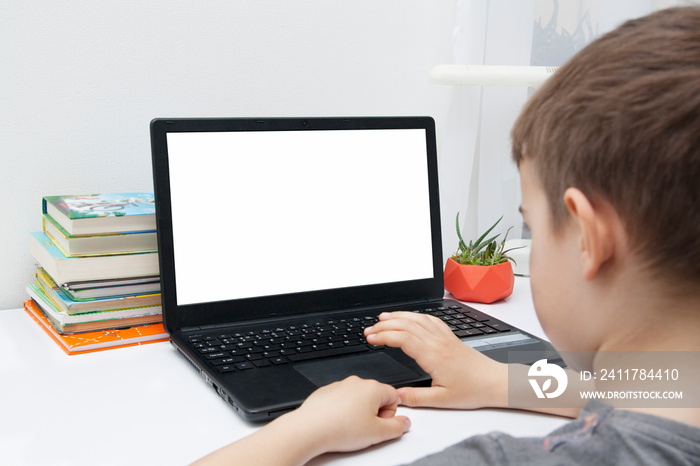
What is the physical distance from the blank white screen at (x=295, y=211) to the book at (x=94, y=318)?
74 millimetres

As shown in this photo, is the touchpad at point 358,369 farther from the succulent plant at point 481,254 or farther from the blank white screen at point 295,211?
the succulent plant at point 481,254

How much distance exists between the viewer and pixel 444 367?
0.66 m

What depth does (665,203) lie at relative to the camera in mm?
434

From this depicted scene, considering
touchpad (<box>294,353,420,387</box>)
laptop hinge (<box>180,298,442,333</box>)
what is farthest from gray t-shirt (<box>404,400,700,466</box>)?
laptop hinge (<box>180,298,442,333</box>)

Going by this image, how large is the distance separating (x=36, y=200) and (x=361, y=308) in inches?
19.6

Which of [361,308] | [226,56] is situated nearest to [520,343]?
[361,308]

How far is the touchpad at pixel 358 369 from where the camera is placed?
0.68m

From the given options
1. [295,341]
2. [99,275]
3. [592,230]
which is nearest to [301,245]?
[295,341]

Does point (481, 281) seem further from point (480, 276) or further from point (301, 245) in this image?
point (301, 245)

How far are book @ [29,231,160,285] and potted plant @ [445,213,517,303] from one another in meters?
0.46

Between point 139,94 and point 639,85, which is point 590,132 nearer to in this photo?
point 639,85

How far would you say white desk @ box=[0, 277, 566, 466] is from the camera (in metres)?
0.55

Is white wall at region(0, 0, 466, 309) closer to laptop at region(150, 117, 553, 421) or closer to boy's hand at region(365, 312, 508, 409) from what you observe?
laptop at region(150, 117, 553, 421)

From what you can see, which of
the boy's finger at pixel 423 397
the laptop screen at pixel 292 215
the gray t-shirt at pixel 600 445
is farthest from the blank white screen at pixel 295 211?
the gray t-shirt at pixel 600 445
